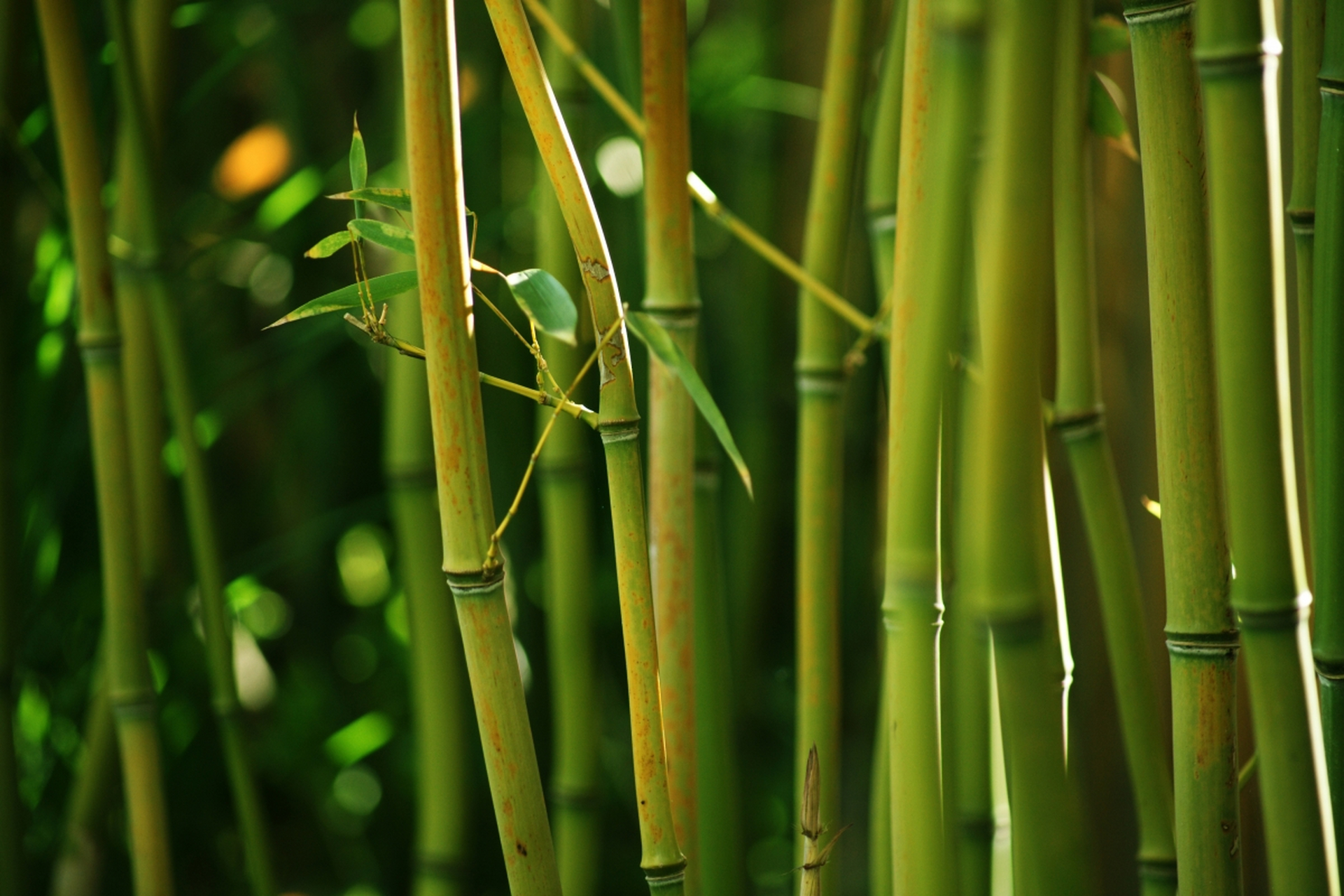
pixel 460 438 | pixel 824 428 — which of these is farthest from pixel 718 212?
pixel 460 438

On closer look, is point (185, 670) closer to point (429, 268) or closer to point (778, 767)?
point (778, 767)

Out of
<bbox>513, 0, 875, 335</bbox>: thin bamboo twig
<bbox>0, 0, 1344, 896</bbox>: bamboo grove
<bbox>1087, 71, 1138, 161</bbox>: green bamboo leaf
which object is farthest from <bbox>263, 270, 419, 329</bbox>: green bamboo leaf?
<bbox>1087, 71, 1138, 161</bbox>: green bamboo leaf

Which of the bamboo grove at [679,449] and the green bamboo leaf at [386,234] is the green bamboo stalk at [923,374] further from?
the green bamboo leaf at [386,234]

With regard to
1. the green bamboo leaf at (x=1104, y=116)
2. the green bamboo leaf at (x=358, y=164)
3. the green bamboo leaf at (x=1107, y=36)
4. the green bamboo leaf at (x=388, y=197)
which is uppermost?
the green bamboo leaf at (x=1107, y=36)

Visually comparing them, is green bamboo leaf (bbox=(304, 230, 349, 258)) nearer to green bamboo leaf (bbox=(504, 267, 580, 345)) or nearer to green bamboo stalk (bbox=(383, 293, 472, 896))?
green bamboo leaf (bbox=(504, 267, 580, 345))

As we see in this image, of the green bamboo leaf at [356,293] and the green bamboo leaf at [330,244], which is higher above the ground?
the green bamboo leaf at [330,244]

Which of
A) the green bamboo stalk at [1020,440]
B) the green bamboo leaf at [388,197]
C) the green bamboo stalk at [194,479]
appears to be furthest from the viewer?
the green bamboo stalk at [194,479]

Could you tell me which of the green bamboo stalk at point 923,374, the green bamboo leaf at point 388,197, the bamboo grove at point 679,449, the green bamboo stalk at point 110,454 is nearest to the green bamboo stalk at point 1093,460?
the bamboo grove at point 679,449
